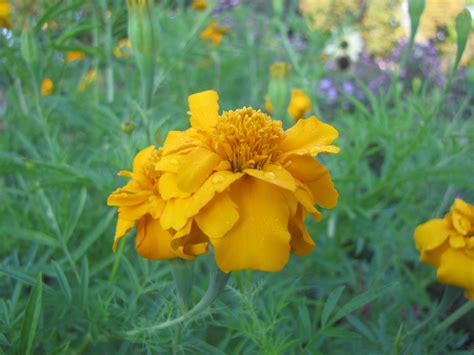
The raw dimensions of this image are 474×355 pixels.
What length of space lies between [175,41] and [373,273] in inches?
50.3

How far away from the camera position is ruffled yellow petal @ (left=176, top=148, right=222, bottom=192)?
0.56m

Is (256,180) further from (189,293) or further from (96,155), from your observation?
(96,155)

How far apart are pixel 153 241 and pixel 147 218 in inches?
1.3

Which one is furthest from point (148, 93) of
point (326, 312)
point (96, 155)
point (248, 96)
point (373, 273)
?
point (248, 96)

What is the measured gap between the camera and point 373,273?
1.30m

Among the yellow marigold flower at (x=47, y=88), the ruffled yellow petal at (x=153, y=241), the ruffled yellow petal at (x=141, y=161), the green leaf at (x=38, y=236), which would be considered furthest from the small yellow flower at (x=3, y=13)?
the ruffled yellow petal at (x=153, y=241)

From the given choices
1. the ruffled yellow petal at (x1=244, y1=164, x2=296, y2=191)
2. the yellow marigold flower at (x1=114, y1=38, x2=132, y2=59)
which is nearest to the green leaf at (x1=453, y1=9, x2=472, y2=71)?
the ruffled yellow petal at (x1=244, y1=164, x2=296, y2=191)

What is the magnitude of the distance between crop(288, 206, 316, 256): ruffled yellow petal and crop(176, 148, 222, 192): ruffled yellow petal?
0.11 metres

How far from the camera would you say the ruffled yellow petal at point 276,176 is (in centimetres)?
52

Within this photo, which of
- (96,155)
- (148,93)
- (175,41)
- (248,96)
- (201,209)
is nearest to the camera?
(201,209)

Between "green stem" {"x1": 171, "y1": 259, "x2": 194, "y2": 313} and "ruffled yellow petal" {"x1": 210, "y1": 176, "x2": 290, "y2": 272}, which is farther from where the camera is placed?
"green stem" {"x1": 171, "y1": 259, "x2": 194, "y2": 313}

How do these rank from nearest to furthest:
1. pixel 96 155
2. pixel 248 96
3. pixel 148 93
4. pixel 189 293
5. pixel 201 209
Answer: pixel 201 209
pixel 189 293
pixel 148 93
pixel 96 155
pixel 248 96

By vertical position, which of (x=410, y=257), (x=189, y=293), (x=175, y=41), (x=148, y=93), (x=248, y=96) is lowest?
(x=248, y=96)

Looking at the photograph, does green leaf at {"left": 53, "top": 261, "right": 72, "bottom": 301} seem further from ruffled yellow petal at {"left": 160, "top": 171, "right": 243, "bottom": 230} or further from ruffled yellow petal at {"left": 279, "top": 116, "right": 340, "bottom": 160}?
ruffled yellow petal at {"left": 279, "top": 116, "right": 340, "bottom": 160}
